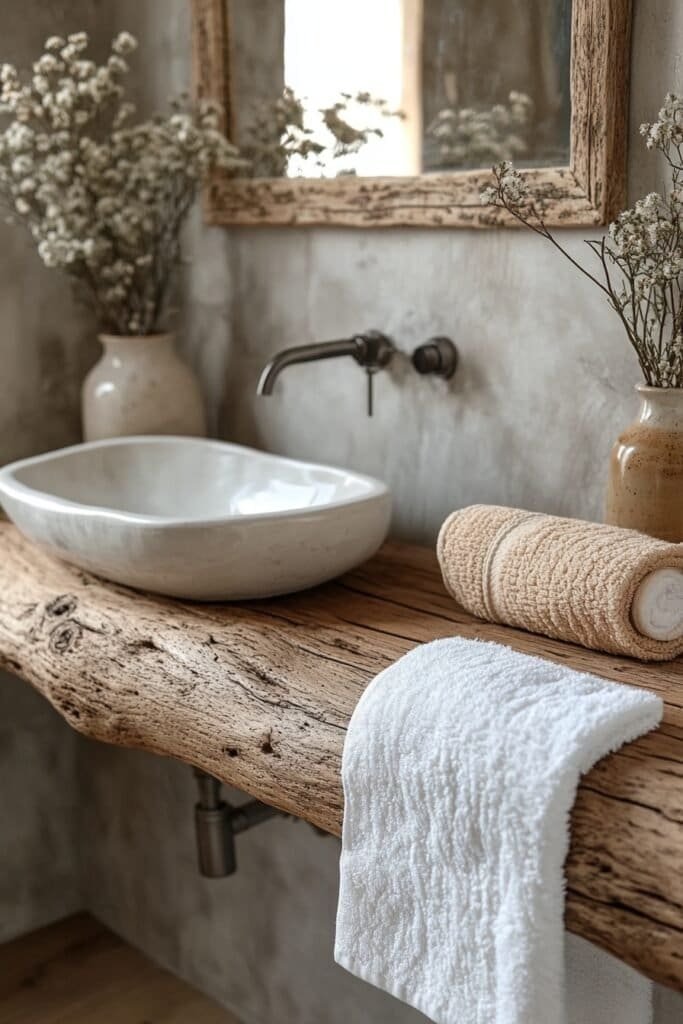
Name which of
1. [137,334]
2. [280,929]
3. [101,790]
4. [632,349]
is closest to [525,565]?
[632,349]

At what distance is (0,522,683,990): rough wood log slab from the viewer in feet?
2.67

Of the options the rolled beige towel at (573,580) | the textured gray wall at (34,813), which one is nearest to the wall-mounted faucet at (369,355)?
the rolled beige towel at (573,580)

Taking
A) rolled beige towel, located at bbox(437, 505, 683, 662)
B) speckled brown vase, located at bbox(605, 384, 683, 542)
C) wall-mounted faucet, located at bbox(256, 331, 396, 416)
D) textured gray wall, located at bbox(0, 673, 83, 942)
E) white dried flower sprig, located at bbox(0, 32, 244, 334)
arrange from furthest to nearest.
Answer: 1. textured gray wall, located at bbox(0, 673, 83, 942)
2. white dried flower sprig, located at bbox(0, 32, 244, 334)
3. wall-mounted faucet, located at bbox(256, 331, 396, 416)
4. speckled brown vase, located at bbox(605, 384, 683, 542)
5. rolled beige towel, located at bbox(437, 505, 683, 662)

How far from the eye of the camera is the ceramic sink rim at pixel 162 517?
1241 millimetres

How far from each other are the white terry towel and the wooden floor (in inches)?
47.6

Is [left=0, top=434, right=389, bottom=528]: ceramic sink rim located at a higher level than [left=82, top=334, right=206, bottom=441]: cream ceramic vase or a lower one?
lower

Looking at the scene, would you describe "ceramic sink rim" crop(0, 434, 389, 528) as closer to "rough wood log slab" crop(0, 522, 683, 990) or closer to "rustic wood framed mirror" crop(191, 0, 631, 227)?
"rough wood log slab" crop(0, 522, 683, 990)

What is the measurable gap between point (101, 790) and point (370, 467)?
981 millimetres

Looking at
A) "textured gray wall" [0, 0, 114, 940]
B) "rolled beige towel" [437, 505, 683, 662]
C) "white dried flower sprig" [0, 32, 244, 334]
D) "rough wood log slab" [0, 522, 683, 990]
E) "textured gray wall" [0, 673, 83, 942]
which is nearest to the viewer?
"rough wood log slab" [0, 522, 683, 990]

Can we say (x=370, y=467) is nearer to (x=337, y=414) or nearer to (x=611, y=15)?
(x=337, y=414)

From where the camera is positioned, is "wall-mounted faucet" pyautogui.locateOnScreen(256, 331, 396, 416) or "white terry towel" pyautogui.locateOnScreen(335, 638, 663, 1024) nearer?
"white terry towel" pyautogui.locateOnScreen(335, 638, 663, 1024)

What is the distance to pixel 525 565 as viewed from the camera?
1.13 m

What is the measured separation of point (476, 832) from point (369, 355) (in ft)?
2.73

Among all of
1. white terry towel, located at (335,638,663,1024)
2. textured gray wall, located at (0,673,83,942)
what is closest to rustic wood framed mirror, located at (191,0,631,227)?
white terry towel, located at (335,638,663,1024)
